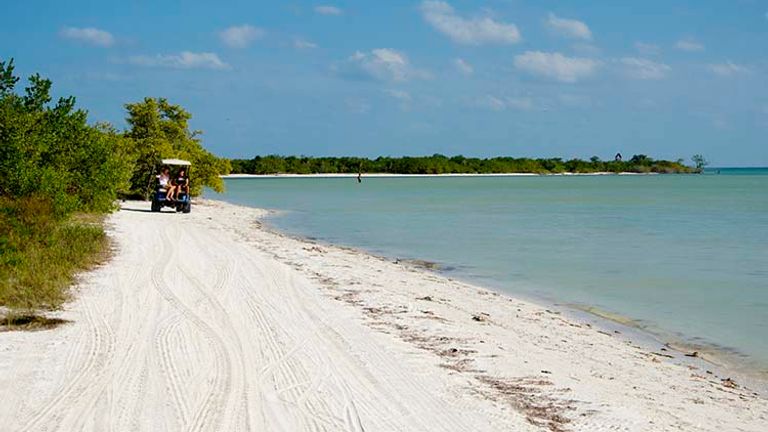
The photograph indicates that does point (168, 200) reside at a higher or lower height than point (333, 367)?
higher

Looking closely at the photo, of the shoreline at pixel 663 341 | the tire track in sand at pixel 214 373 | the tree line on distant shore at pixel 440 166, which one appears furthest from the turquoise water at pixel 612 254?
the tree line on distant shore at pixel 440 166

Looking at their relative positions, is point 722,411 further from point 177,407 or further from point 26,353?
point 26,353

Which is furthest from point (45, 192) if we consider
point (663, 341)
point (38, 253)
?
point (663, 341)

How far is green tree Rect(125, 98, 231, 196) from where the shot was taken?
120 ft

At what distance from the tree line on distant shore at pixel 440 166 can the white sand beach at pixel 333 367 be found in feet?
394

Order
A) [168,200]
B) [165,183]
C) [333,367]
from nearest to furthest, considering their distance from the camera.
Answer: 1. [333,367]
2. [168,200]
3. [165,183]

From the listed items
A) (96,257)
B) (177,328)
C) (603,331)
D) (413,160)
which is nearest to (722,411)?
(603,331)

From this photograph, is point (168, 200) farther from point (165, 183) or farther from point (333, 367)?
point (333, 367)

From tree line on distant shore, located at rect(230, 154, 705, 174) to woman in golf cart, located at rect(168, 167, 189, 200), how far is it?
98933 millimetres

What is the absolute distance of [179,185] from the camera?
31938mm

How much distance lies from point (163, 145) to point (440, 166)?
118898 millimetres

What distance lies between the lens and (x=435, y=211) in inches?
1689

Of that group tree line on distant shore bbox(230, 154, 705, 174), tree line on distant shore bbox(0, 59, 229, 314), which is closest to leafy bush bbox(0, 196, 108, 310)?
tree line on distant shore bbox(0, 59, 229, 314)

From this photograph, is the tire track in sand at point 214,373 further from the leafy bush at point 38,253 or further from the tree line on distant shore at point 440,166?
the tree line on distant shore at point 440,166
